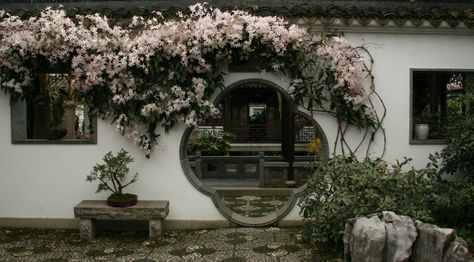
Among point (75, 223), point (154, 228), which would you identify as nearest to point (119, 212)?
point (154, 228)

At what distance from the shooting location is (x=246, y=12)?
26.1 feet

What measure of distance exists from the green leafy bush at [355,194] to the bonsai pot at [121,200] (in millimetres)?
2936

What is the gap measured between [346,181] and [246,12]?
333 centimetres

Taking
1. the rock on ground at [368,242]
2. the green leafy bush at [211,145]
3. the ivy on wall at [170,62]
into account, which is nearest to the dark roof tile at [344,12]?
the ivy on wall at [170,62]

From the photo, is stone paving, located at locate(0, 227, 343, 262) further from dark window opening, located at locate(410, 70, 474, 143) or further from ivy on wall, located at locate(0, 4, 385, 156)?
dark window opening, located at locate(410, 70, 474, 143)

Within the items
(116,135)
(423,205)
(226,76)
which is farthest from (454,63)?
(116,135)

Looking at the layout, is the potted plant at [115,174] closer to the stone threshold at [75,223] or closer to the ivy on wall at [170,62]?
the ivy on wall at [170,62]

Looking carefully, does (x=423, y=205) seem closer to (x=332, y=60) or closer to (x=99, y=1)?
(x=332, y=60)

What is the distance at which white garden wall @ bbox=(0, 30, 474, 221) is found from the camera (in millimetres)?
8516

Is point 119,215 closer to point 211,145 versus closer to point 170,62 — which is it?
point 170,62

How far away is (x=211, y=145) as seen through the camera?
16.8 meters

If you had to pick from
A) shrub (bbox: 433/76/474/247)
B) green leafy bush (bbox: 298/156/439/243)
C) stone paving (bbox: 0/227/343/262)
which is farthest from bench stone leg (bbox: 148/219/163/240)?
shrub (bbox: 433/76/474/247)

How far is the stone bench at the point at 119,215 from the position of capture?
25.3 ft

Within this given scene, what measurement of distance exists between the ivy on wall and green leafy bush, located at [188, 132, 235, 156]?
8409mm
